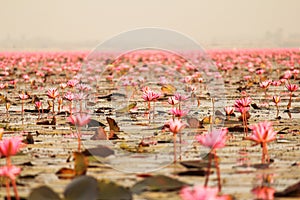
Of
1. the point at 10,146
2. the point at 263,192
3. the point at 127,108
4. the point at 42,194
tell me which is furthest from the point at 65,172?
the point at 127,108

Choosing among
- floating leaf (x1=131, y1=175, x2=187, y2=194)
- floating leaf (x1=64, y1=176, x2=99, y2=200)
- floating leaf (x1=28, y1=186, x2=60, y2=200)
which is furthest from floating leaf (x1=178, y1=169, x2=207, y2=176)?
floating leaf (x1=28, y1=186, x2=60, y2=200)

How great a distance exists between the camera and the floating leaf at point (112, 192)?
227cm

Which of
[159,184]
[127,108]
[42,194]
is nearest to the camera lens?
[42,194]

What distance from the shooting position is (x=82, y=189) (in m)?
2.24

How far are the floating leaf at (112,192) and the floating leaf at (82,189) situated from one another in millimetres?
28

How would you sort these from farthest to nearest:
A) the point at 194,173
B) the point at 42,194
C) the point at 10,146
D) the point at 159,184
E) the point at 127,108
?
the point at 127,108
the point at 194,173
the point at 159,184
the point at 10,146
the point at 42,194

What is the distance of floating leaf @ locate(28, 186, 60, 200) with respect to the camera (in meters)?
2.19

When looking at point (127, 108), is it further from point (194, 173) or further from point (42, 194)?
point (42, 194)

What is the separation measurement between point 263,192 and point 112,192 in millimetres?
642

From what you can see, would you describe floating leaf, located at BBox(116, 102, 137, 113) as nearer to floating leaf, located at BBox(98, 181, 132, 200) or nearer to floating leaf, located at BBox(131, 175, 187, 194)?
floating leaf, located at BBox(131, 175, 187, 194)

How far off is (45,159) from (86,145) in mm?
555

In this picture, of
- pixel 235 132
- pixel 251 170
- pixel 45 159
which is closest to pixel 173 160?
pixel 251 170

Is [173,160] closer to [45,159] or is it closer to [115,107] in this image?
[45,159]

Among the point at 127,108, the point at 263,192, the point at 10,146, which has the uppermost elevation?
the point at 127,108
